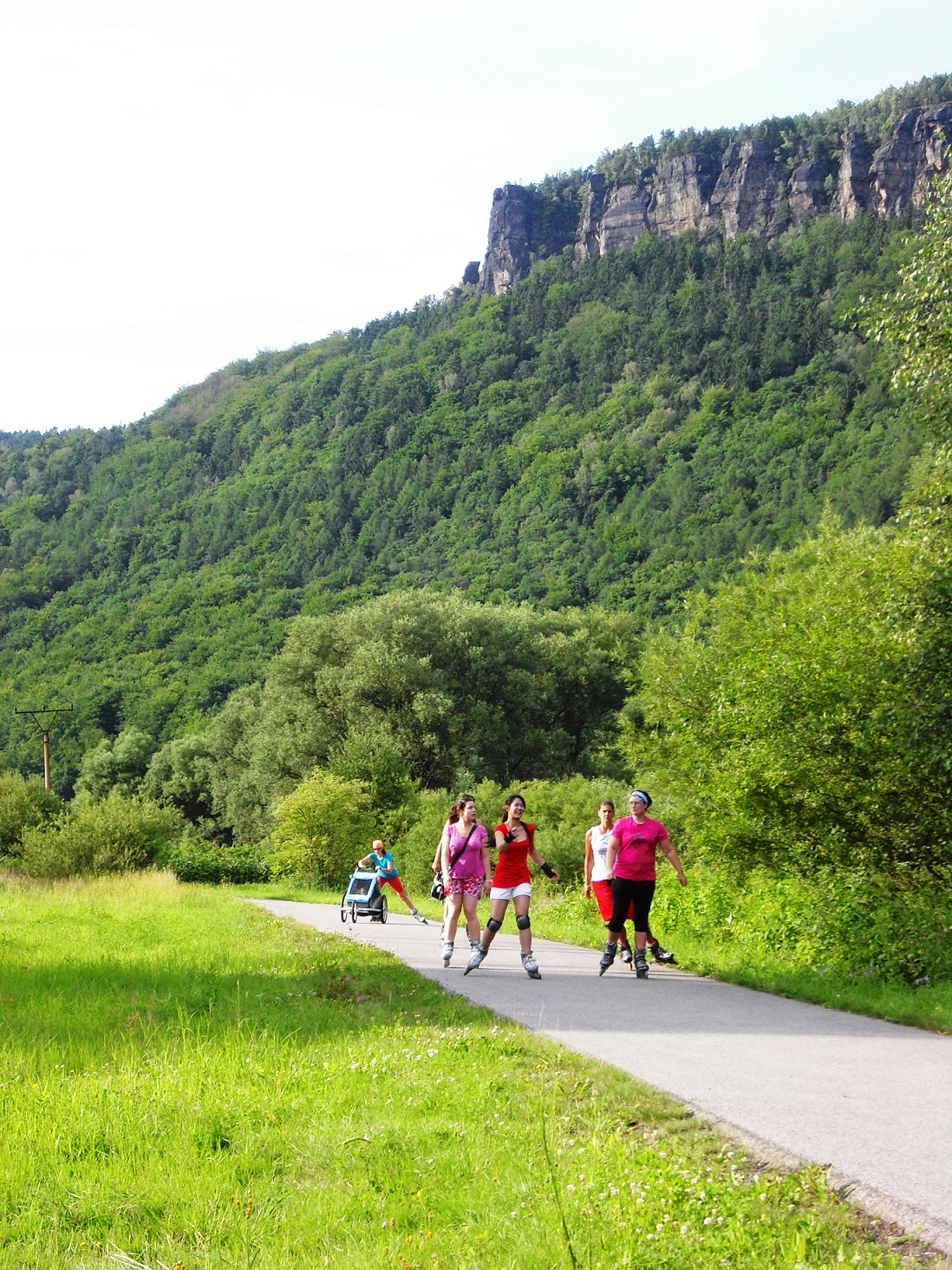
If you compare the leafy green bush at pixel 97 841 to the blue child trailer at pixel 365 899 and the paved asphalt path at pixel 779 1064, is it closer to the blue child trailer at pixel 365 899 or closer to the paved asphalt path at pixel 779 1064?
the blue child trailer at pixel 365 899

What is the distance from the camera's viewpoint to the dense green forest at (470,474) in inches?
3556

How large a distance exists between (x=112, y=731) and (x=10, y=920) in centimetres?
7700

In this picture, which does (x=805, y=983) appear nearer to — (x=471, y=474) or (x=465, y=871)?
(x=465, y=871)

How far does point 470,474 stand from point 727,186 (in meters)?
71.5

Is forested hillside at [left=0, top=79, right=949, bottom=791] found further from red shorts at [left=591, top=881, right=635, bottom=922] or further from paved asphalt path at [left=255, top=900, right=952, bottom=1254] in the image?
paved asphalt path at [left=255, top=900, right=952, bottom=1254]

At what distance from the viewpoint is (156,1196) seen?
495cm

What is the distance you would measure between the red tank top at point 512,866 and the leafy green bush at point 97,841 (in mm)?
22539

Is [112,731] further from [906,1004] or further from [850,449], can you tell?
[906,1004]

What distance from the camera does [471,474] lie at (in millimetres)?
120625

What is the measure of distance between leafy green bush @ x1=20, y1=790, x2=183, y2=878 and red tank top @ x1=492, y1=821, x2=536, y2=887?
2254cm

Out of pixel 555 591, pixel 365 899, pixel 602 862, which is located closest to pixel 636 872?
pixel 602 862

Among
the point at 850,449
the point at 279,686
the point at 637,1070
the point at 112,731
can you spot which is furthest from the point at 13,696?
the point at 637,1070

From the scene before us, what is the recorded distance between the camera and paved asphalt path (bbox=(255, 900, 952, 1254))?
491cm

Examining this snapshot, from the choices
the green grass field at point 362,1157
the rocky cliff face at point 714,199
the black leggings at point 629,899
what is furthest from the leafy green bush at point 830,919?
the rocky cliff face at point 714,199
